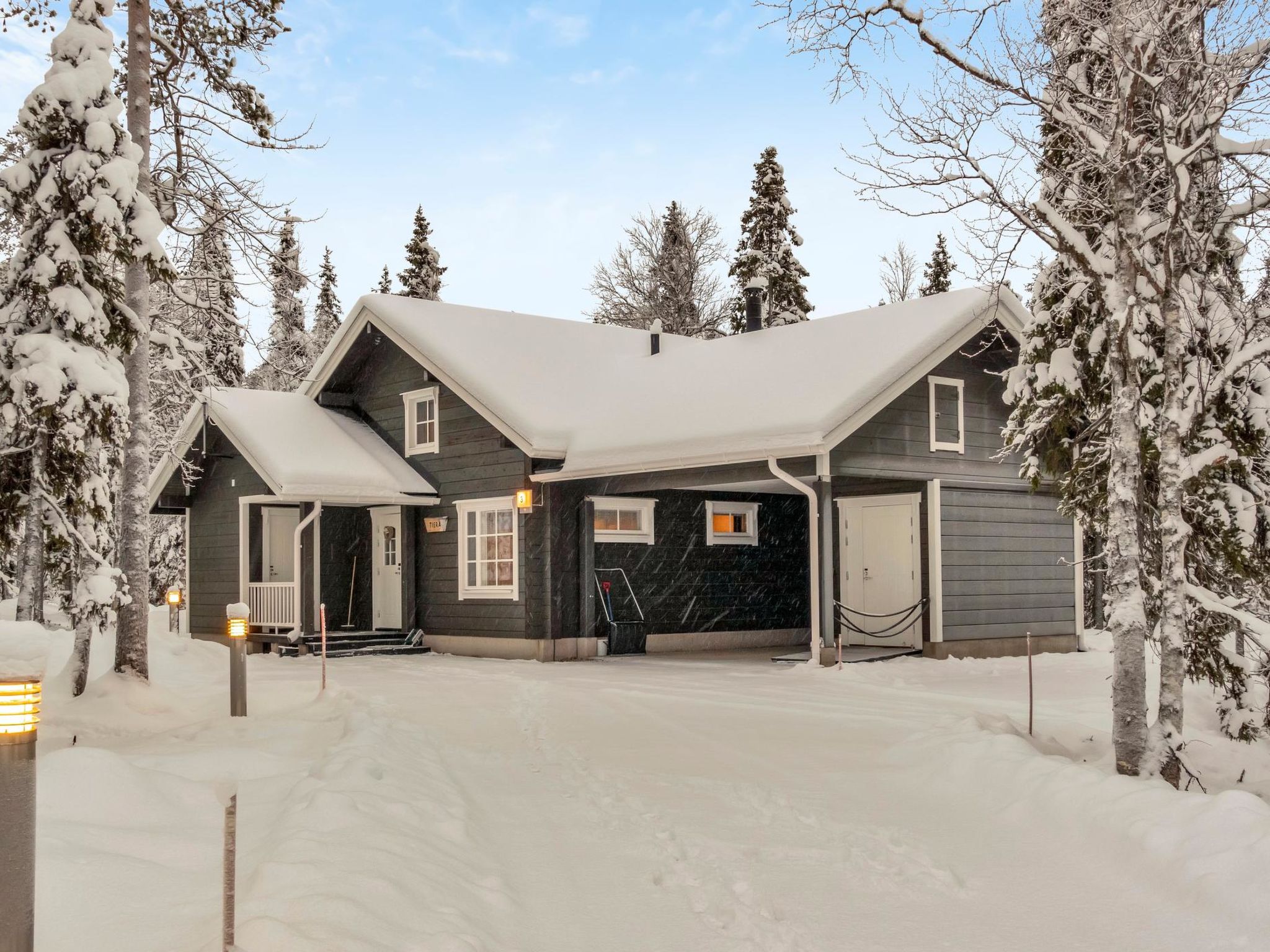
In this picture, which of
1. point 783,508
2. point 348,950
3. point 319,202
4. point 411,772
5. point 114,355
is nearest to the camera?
point 348,950

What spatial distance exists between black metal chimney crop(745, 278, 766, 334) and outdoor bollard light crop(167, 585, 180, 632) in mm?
12307

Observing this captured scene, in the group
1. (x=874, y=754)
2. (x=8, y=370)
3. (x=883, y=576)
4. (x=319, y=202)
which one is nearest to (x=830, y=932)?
(x=874, y=754)

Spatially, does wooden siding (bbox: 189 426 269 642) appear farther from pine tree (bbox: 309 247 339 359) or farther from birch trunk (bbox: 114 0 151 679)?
pine tree (bbox: 309 247 339 359)

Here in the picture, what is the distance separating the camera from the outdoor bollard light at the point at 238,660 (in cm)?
1098

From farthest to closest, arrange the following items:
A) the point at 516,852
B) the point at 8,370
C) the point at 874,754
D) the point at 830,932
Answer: the point at 8,370, the point at 874,754, the point at 516,852, the point at 830,932

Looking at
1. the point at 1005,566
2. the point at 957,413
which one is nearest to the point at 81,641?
the point at 957,413

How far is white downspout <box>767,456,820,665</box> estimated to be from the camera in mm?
15164

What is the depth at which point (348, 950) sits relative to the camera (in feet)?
14.3

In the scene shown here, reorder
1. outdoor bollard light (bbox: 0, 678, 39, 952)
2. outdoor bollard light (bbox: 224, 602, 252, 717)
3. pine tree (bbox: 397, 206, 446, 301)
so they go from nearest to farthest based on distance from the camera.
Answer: outdoor bollard light (bbox: 0, 678, 39, 952), outdoor bollard light (bbox: 224, 602, 252, 717), pine tree (bbox: 397, 206, 446, 301)

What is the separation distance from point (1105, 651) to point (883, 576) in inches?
155

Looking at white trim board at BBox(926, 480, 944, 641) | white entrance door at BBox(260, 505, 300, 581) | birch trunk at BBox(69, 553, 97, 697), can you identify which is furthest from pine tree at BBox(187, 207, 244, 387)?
white trim board at BBox(926, 480, 944, 641)

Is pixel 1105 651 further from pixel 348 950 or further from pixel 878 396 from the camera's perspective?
pixel 348 950

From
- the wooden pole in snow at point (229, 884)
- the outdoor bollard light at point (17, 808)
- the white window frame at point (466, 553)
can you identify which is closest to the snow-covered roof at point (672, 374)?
the white window frame at point (466, 553)

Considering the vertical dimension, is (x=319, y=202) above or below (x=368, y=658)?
above
